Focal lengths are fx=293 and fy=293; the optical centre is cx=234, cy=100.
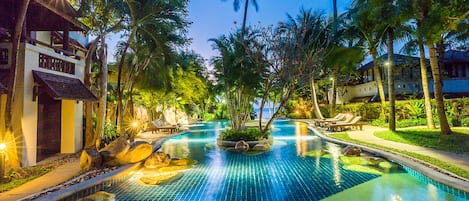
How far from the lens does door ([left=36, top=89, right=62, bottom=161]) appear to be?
999 centimetres

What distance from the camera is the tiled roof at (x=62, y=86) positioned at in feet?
28.1

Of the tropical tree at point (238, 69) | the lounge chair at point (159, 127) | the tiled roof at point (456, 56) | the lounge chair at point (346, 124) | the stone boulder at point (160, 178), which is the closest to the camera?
the stone boulder at point (160, 178)

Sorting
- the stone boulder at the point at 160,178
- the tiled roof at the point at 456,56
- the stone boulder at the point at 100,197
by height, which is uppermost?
the tiled roof at the point at 456,56

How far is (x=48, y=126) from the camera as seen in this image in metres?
10.4

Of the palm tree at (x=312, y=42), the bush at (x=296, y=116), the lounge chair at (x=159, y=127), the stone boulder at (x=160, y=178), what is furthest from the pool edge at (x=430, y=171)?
the bush at (x=296, y=116)

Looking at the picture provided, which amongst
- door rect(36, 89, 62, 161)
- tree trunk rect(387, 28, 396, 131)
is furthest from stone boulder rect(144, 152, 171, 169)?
tree trunk rect(387, 28, 396, 131)

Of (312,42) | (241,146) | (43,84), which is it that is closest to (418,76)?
(312,42)

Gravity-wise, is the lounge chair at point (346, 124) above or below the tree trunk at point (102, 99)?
below

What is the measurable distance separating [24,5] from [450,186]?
33.5 feet

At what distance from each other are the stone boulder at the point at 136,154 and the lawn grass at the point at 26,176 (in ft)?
6.15

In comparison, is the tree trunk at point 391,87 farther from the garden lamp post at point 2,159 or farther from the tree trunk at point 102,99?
the garden lamp post at point 2,159

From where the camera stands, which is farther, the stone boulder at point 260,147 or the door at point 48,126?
the stone boulder at point 260,147

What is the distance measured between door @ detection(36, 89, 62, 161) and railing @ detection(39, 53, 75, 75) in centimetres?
99

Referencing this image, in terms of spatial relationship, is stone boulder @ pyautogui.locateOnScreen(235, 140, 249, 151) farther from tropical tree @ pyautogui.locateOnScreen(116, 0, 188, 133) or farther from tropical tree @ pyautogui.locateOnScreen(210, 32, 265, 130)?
tropical tree @ pyautogui.locateOnScreen(116, 0, 188, 133)
